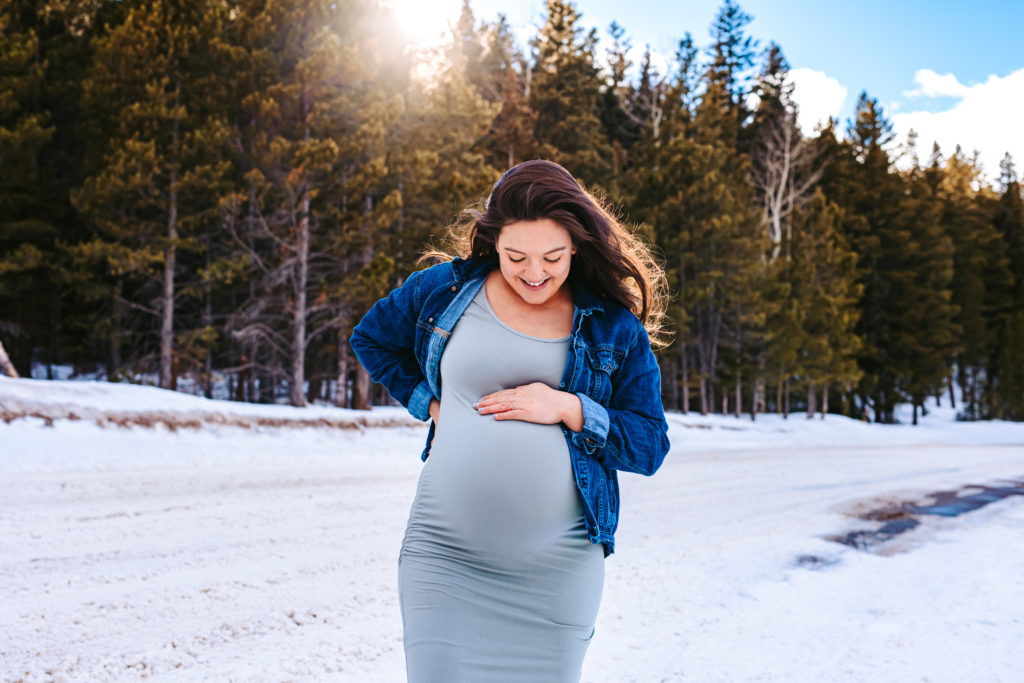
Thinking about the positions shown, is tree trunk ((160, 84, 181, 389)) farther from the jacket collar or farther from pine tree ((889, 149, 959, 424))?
pine tree ((889, 149, 959, 424))

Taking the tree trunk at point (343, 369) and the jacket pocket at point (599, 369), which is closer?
the jacket pocket at point (599, 369)

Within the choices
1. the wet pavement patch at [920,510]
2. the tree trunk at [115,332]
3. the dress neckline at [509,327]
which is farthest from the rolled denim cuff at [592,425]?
the tree trunk at [115,332]

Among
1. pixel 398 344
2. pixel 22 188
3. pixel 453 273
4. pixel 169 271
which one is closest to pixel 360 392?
pixel 169 271

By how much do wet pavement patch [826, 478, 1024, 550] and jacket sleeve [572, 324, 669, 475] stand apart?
5.82 metres

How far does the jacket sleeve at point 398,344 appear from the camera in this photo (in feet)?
8.09

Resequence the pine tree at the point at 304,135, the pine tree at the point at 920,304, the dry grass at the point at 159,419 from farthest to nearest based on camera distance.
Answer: the pine tree at the point at 920,304 < the pine tree at the point at 304,135 < the dry grass at the point at 159,419

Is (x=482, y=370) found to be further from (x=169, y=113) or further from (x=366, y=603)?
(x=169, y=113)

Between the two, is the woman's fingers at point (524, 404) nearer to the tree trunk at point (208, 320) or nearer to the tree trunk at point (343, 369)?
the tree trunk at point (343, 369)

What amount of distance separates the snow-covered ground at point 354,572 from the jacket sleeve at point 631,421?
2124mm

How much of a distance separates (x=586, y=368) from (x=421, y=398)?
0.57 m

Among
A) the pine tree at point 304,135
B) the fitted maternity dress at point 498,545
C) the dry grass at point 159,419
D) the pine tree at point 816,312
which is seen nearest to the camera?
the fitted maternity dress at point 498,545

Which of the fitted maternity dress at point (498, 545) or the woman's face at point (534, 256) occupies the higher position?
the woman's face at point (534, 256)

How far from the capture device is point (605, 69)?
46.8 m

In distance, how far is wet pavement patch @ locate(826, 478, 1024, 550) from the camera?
7.50 meters
